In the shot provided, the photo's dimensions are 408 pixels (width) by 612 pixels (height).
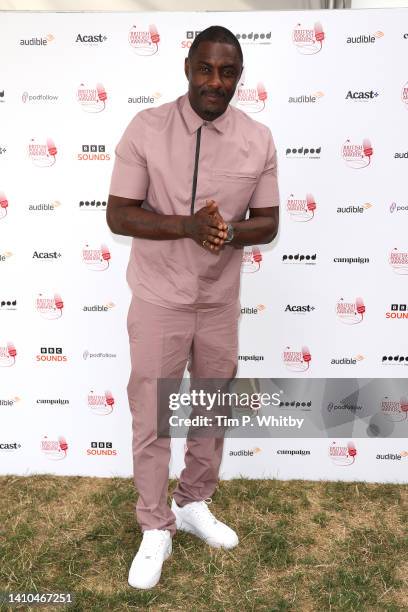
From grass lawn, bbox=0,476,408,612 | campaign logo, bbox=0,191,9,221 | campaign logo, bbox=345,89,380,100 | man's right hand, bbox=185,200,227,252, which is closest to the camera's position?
man's right hand, bbox=185,200,227,252

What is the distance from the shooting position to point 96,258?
272 cm

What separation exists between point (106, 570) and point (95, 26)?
2.24 m

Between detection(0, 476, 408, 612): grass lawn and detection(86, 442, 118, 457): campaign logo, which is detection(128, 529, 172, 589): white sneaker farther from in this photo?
detection(86, 442, 118, 457): campaign logo

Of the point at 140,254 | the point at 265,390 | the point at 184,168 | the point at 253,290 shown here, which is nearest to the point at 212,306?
the point at 140,254

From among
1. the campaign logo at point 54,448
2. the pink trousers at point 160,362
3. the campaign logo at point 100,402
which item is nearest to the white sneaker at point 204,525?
the pink trousers at point 160,362

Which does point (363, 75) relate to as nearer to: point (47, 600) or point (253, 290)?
point (253, 290)

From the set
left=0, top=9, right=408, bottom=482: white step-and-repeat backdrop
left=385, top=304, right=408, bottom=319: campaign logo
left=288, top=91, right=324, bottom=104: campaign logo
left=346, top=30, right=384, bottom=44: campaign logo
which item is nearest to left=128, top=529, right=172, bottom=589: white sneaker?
left=0, top=9, right=408, bottom=482: white step-and-repeat backdrop

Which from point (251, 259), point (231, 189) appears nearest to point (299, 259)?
point (251, 259)

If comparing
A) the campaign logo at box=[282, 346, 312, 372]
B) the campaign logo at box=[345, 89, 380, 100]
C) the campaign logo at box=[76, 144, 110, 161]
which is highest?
the campaign logo at box=[345, 89, 380, 100]

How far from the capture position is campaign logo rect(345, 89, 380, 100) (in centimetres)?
252

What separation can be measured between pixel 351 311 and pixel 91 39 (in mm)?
1710

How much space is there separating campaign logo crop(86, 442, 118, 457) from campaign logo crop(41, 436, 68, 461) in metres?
0.13

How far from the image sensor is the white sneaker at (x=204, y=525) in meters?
2.39

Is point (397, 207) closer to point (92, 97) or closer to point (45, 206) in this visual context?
point (92, 97)
